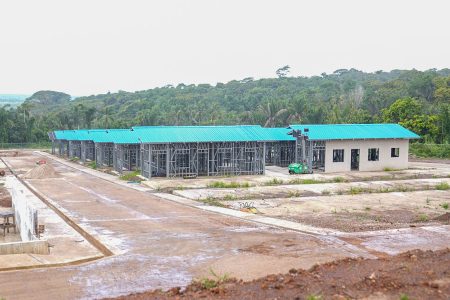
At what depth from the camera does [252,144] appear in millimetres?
42500

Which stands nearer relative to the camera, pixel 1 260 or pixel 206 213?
pixel 1 260

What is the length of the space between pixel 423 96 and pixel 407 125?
29.2 m

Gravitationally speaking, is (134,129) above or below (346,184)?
above

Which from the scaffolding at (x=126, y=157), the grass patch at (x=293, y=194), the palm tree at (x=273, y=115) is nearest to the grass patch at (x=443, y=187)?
the grass patch at (x=293, y=194)

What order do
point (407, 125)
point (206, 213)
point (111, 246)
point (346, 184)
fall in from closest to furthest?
point (111, 246) < point (206, 213) < point (346, 184) < point (407, 125)

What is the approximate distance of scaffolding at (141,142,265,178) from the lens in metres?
40.5

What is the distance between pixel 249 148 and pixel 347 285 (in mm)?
31095

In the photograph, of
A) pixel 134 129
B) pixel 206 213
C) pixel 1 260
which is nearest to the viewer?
pixel 1 260

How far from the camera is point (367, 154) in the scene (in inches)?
1788

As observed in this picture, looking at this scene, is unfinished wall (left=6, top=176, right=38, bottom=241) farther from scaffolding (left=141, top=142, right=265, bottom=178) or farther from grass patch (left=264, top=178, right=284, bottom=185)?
grass patch (left=264, top=178, right=284, bottom=185)

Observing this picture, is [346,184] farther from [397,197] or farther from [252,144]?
[252,144]

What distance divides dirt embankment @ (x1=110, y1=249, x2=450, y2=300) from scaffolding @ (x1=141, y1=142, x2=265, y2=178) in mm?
27804

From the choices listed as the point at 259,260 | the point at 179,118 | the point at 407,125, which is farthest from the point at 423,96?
the point at 259,260

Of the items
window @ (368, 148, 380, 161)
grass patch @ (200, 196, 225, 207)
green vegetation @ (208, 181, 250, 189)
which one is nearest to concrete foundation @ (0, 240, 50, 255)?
grass patch @ (200, 196, 225, 207)
